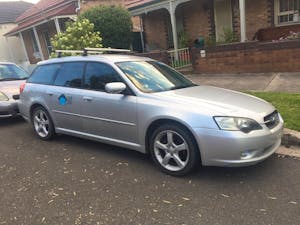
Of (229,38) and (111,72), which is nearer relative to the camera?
(111,72)

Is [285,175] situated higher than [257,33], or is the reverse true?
[257,33]

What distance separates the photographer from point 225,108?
12.8 ft

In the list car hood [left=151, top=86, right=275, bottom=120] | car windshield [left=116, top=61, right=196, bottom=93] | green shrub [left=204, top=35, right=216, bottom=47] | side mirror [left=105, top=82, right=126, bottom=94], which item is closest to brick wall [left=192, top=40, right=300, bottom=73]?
green shrub [left=204, top=35, right=216, bottom=47]

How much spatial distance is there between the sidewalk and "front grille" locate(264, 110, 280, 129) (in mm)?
3451

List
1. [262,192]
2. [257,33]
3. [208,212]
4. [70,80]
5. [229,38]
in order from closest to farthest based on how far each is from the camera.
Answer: [208,212] < [262,192] < [70,80] < [257,33] < [229,38]

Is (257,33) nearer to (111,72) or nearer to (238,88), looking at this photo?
(238,88)

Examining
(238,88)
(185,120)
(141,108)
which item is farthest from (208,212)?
(238,88)

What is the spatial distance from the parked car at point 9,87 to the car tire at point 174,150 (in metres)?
4.56

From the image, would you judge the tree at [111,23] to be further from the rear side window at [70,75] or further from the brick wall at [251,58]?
the rear side window at [70,75]

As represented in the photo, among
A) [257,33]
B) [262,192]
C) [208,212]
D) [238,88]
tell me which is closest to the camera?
[208,212]

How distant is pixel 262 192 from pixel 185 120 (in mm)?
1163

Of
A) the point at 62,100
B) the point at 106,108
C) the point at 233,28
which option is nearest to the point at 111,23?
the point at 233,28

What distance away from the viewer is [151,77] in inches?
190

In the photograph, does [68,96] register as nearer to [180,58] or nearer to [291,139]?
[291,139]
